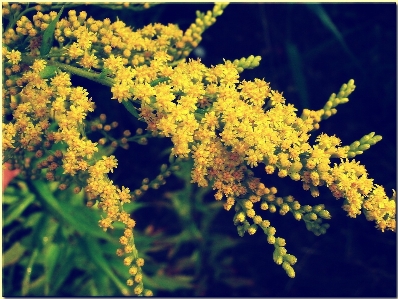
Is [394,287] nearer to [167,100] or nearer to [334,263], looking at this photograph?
[334,263]

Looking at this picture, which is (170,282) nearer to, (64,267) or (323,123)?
(64,267)

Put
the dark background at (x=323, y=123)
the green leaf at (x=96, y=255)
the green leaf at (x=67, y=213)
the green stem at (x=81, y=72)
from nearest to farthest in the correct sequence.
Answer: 1. the green stem at (x=81, y=72)
2. the green leaf at (x=67, y=213)
3. the green leaf at (x=96, y=255)
4. the dark background at (x=323, y=123)

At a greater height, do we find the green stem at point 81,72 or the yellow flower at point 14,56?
the green stem at point 81,72

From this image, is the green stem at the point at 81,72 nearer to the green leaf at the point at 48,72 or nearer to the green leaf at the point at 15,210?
the green leaf at the point at 48,72

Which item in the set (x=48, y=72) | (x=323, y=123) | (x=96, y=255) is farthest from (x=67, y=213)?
(x=323, y=123)

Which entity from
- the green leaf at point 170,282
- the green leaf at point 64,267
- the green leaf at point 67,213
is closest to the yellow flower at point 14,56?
the green leaf at point 67,213

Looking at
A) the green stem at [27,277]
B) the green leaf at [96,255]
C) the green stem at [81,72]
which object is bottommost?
the green stem at [27,277]

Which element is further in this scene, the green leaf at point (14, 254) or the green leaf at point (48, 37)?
the green leaf at point (14, 254)
